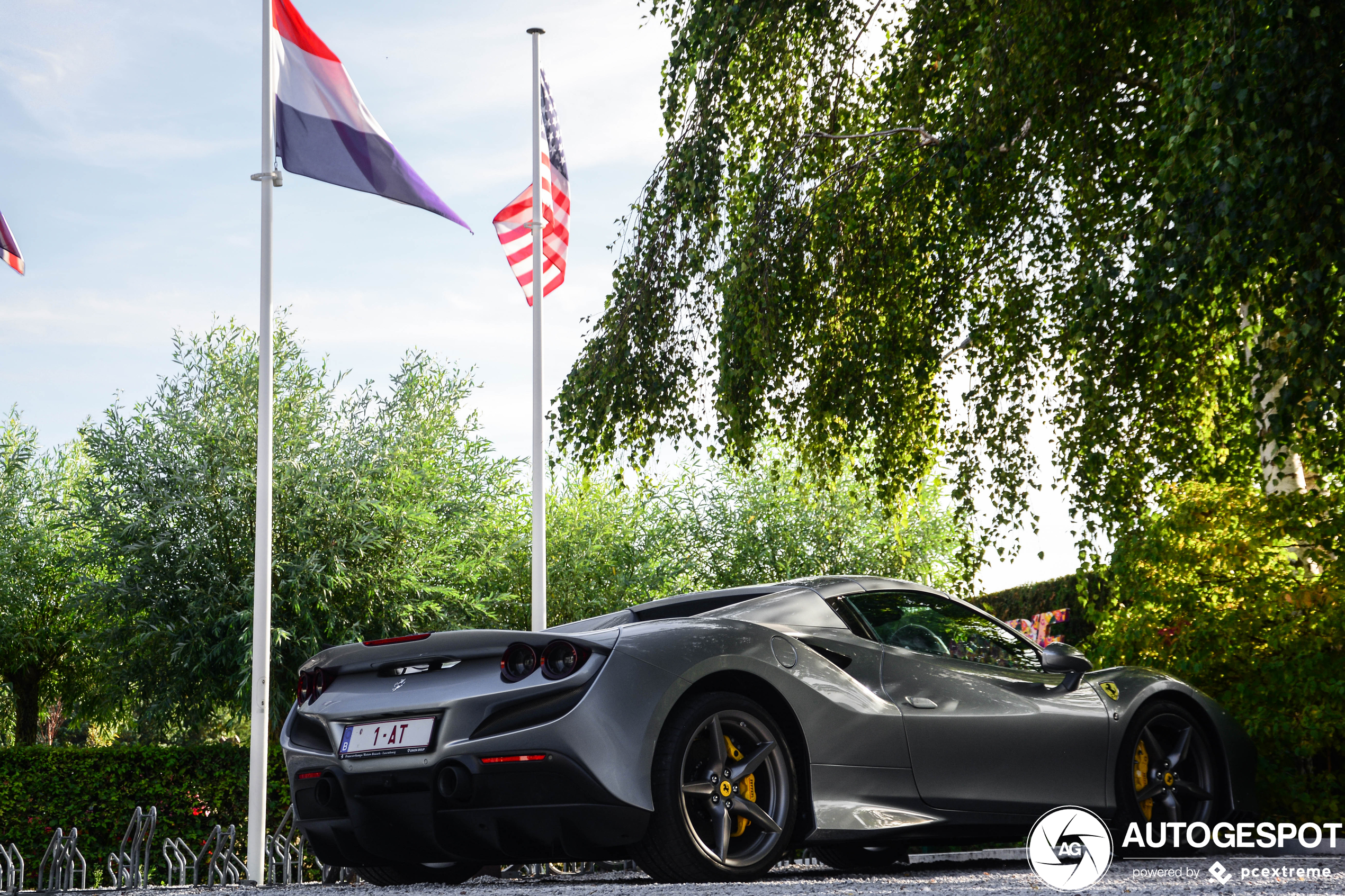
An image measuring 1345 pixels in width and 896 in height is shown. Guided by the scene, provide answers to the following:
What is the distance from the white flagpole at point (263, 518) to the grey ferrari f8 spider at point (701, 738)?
18.4 ft

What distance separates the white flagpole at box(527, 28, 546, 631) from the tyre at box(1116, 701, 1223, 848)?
23.9 feet

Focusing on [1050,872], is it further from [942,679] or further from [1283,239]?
[1283,239]

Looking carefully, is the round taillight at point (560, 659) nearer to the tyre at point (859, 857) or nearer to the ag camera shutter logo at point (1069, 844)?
the ag camera shutter logo at point (1069, 844)

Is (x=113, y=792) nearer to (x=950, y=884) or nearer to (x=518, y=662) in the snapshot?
(x=518, y=662)

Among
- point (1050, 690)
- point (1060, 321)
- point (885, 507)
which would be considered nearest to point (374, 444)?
point (885, 507)

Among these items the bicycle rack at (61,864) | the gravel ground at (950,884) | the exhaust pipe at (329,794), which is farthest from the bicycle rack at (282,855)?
the exhaust pipe at (329,794)

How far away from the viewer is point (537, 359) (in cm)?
1365

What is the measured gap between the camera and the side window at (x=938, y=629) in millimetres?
5457

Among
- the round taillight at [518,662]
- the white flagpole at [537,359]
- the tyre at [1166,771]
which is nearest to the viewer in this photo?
the round taillight at [518,662]

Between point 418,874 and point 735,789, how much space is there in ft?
5.58

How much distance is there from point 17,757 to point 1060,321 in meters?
12.1

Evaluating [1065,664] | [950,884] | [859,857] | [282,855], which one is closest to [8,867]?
[282,855]

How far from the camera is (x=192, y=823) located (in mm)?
13211

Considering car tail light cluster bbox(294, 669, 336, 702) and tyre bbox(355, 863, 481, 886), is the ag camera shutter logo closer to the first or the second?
tyre bbox(355, 863, 481, 886)
